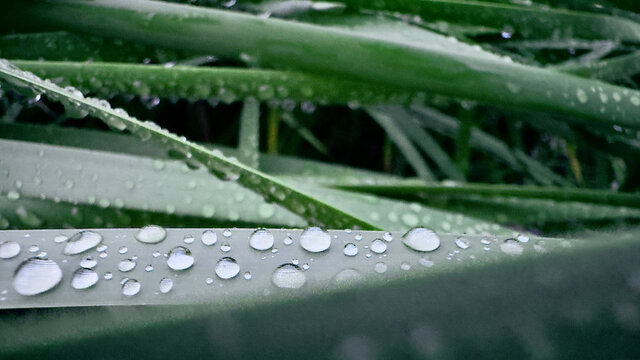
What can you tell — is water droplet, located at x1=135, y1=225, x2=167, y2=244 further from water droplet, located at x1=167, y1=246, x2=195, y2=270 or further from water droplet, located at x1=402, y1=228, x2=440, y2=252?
water droplet, located at x1=402, y1=228, x2=440, y2=252

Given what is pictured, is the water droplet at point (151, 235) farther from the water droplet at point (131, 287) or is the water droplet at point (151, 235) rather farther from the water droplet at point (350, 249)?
the water droplet at point (350, 249)

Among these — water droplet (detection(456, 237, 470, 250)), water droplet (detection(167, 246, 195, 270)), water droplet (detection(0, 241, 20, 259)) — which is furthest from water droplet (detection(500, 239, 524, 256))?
water droplet (detection(0, 241, 20, 259))

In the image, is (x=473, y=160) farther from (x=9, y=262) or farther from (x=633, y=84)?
(x=9, y=262)

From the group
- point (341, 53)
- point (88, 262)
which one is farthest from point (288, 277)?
point (341, 53)

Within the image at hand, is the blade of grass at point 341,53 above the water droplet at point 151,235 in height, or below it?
above

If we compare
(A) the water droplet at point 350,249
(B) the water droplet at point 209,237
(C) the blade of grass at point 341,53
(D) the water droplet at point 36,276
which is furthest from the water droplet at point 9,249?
(C) the blade of grass at point 341,53

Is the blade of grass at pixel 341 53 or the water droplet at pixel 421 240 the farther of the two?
the blade of grass at pixel 341 53

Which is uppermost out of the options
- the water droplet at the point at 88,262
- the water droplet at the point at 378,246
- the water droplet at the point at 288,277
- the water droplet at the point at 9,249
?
the water droplet at the point at 9,249
